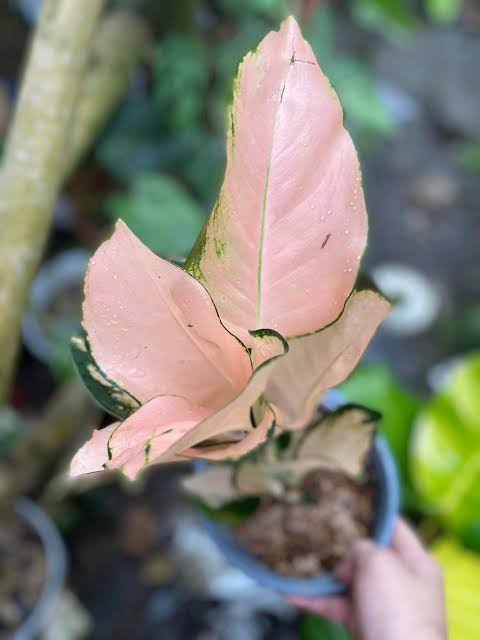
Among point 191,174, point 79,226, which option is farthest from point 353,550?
point 79,226

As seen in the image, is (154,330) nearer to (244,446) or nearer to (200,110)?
(244,446)

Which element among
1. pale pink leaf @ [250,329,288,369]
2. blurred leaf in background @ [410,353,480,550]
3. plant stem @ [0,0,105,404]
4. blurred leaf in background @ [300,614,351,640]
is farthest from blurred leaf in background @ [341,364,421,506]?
pale pink leaf @ [250,329,288,369]

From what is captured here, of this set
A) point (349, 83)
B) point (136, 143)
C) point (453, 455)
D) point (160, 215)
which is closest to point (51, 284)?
point (136, 143)

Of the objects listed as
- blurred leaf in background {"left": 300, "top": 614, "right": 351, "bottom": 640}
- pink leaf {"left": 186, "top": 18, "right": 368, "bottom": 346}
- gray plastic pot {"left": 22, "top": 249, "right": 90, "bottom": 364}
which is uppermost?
pink leaf {"left": 186, "top": 18, "right": 368, "bottom": 346}

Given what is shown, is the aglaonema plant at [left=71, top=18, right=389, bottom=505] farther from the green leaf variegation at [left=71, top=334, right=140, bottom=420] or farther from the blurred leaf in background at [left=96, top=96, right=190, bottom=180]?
the blurred leaf in background at [left=96, top=96, right=190, bottom=180]

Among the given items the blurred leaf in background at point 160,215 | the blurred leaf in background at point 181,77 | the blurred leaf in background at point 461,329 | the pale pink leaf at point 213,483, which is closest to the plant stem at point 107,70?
the blurred leaf in background at point 181,77

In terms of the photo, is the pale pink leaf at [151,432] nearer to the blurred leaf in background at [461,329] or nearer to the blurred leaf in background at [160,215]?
the blurred leaf in background at [160,215]

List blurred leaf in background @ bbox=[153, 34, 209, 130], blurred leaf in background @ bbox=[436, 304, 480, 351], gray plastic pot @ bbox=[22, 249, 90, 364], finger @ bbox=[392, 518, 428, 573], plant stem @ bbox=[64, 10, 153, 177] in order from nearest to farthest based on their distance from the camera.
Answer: finger @ bbox=[392, 518, 428, 573], plant stem @ bbox=[64, 10, 153, 177], blurred leaf in background @ bbox=[153, 34, 209, 130], gray plastic pot @ bbox=[22, 249, 90, 364], blurred leaf in background @ bbox=[436, 304, 480, 351]
